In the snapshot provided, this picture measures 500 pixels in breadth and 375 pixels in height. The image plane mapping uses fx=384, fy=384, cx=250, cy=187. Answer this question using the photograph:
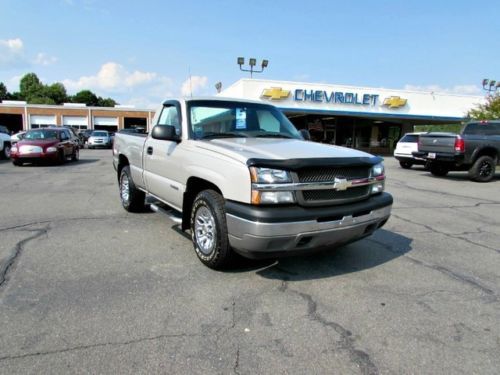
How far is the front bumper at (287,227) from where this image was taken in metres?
Result: 3.35

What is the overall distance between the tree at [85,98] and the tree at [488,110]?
111 metres

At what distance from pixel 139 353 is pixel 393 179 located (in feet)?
40.7

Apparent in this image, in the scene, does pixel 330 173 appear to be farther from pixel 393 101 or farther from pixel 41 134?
pixel 393 101

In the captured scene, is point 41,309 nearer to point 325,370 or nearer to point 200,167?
point 200,167

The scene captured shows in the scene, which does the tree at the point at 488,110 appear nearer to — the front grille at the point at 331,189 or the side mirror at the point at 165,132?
the front grille at the point at 331,189

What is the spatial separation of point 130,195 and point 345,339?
4782 millimetres

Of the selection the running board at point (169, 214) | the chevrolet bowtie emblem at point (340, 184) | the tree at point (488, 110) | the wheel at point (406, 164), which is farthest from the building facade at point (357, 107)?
the chevrolet bowtie emblem at point (340, 184)

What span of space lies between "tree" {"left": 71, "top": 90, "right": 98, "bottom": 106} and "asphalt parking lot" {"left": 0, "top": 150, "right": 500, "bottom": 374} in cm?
12467

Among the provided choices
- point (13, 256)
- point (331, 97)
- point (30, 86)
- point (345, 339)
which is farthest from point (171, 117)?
point (30, 86)

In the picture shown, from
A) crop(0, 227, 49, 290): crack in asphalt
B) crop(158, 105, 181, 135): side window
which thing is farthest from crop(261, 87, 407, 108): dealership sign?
crop(0, 227, 49, 290): crack in asphalt

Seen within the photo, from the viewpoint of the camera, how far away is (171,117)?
5.35 meters

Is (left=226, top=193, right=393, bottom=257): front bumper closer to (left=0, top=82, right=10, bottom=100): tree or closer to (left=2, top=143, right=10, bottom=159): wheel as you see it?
(left=2, top=143, right=10, bottom=159): wheel

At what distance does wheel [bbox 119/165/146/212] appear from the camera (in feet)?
21.5

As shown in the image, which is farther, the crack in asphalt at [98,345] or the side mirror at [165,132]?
the side mirror at [165,132]
